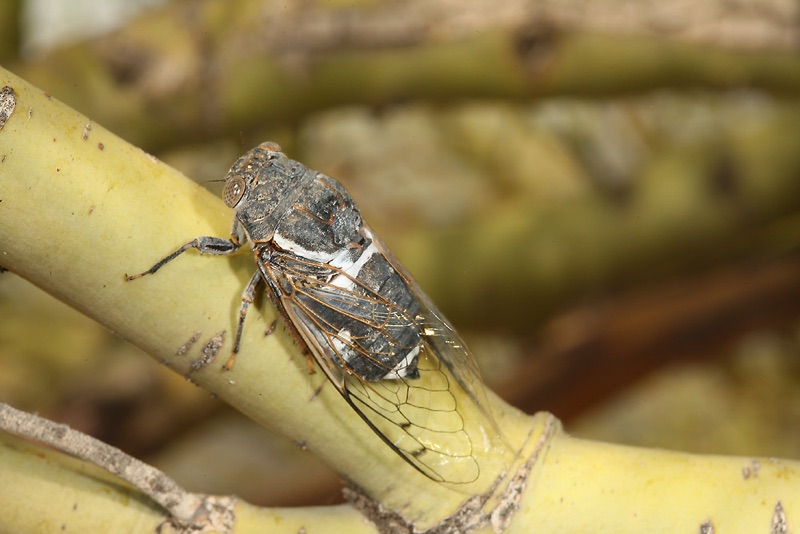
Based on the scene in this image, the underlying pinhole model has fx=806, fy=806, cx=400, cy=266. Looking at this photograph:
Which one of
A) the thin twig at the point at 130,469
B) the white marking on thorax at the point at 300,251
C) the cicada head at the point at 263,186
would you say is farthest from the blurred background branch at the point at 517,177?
the thin twig at the point at 130,469

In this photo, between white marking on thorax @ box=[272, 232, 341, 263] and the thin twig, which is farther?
white marking on thorax @ box=[272, 232, 341, 263]

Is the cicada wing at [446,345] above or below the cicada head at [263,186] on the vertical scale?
below

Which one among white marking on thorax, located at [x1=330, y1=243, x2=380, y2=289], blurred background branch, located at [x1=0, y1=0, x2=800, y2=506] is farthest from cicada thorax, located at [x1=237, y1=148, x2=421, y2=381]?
blurred background branch, located at [x1=0, y1=0, x2=800, y2=506]

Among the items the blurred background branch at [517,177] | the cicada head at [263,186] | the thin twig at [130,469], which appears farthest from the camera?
the blurred background branch at [517,177]

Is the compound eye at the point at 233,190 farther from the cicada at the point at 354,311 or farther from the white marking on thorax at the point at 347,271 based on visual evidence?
the white marking on thorax at the point at 347,271

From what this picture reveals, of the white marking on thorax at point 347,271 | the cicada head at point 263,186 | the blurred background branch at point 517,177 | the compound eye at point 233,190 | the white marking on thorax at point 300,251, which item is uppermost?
the compound eye at point 233,190

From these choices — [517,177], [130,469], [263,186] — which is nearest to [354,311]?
[263,186]

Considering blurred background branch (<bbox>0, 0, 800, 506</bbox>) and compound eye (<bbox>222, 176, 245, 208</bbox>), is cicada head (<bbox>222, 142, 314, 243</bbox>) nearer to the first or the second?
compound eye (<bbox>222, 176, 245, 208</bbox>)

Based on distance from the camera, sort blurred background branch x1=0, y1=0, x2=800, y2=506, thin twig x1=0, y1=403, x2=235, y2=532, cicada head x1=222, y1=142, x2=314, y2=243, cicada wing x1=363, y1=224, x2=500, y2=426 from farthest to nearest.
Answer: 1. blurred background branch x1=0, y1=0, x2=800, y2=506
2. cicada head x1=222, y1=142, x2=314, y2=243
3. cicada wing x1=363, y1=224, x2=500, y2=426
4. thin twig x1=0, y1=403, x2=235, y2=532
